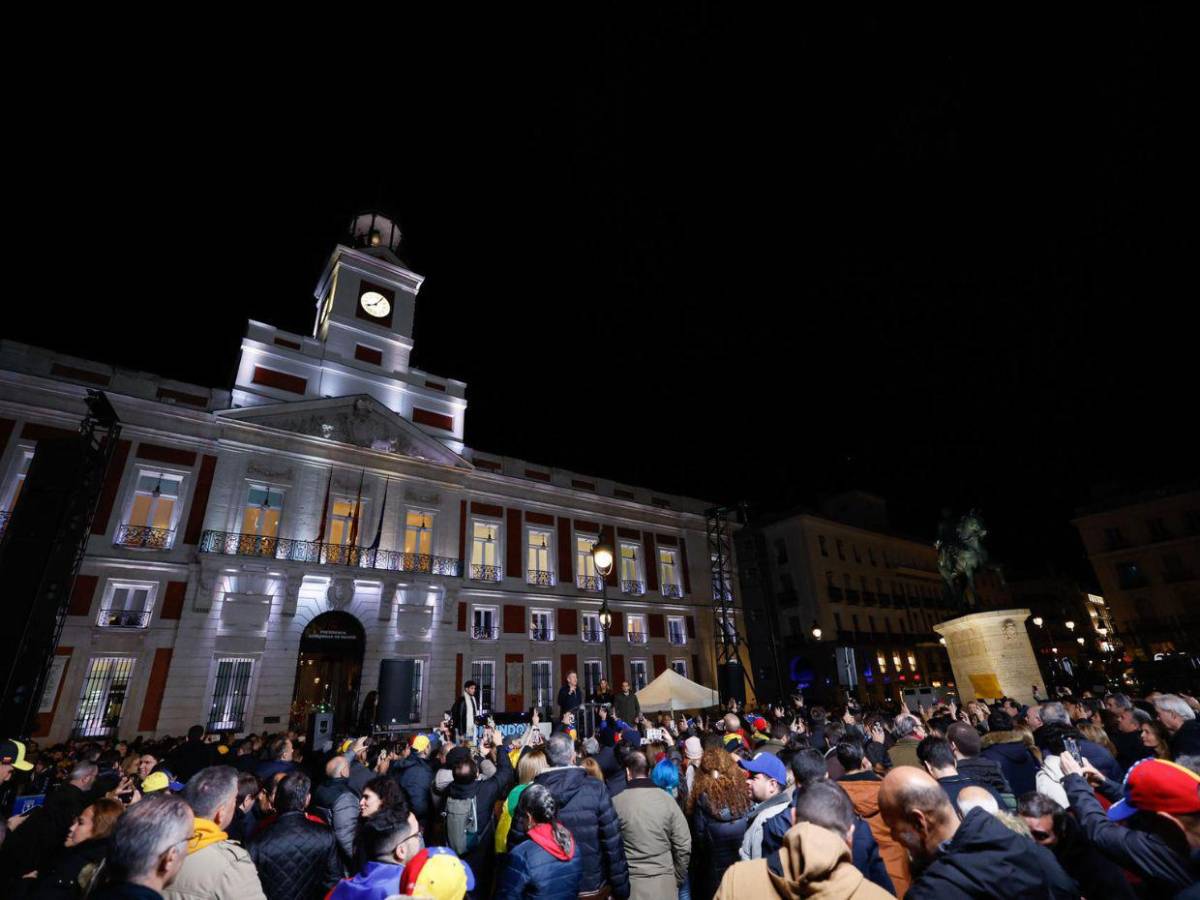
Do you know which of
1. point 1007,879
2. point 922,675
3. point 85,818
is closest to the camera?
point 1007,879

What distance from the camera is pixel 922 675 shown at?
3938cm

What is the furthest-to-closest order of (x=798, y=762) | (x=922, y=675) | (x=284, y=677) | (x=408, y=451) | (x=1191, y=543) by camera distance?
(x=922, y=675) → (x=1191, y=543) → (x=408, y=451) → (x=284, y=677) → (x=798, y=762)

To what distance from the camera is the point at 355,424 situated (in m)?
23.0

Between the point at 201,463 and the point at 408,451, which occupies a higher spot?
the point at 408,451

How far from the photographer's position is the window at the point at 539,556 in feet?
85.8

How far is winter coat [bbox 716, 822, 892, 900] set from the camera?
1900 mm

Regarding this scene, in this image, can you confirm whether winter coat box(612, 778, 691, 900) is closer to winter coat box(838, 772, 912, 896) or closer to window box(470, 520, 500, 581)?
winter coat box(838, 772, 912, 896)

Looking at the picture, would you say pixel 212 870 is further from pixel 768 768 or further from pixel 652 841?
pixel 768 768

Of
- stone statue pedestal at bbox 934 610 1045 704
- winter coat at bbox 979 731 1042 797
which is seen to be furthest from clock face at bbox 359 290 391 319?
winter coat at bbox 979 731 1042 797

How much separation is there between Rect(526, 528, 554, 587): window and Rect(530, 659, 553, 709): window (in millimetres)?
3567

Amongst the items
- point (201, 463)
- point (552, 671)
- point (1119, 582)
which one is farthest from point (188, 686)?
point (1119, 582)

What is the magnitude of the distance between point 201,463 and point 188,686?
25.0 ft

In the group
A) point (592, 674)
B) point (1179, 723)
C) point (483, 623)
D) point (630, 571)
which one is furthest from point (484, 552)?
point (1179, 723)

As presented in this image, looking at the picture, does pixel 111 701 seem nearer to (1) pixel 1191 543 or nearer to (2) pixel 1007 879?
(2) pixel 1007 879
